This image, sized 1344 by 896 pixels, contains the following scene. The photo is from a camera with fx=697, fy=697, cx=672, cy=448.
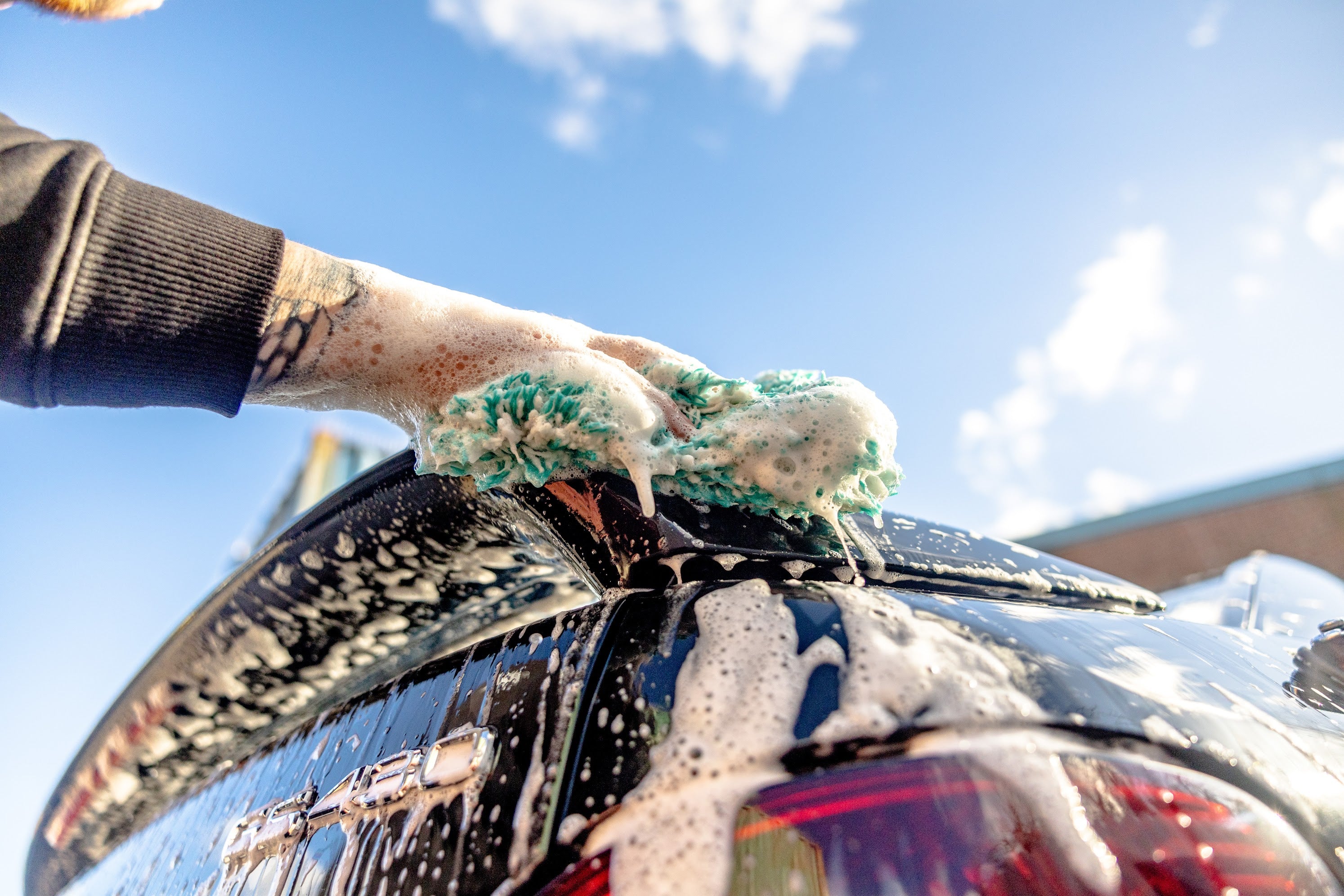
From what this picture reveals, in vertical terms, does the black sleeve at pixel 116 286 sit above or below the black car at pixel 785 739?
above

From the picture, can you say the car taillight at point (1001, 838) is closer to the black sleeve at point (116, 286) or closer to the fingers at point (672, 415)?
the fingers at point (672, 415)

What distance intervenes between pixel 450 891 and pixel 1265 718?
83 cm

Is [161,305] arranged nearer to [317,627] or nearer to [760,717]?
[317,627]

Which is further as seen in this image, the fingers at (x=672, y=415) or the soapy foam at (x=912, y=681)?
the fingers at (x=672, y=415)

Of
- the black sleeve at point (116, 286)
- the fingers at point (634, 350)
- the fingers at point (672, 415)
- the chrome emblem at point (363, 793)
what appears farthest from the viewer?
the fingers at point (634, 350)

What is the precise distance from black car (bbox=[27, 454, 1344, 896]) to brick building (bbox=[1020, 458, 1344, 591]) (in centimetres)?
885

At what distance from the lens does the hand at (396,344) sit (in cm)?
111

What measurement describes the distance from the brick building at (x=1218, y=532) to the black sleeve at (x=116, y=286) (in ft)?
30.2

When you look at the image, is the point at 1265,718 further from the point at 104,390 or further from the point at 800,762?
the point at 104,390

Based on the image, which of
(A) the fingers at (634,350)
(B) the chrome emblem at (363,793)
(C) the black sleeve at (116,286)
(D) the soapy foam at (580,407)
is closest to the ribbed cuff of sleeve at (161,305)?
(C) the black sleeve at (116,286)

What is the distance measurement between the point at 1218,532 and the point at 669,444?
34.8ft

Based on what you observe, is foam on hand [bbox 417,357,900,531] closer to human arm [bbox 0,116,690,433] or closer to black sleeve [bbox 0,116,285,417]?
human arm [bbox 0,116,690,433]

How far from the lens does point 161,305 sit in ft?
3.26

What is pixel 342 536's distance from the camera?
1243 millimetres
